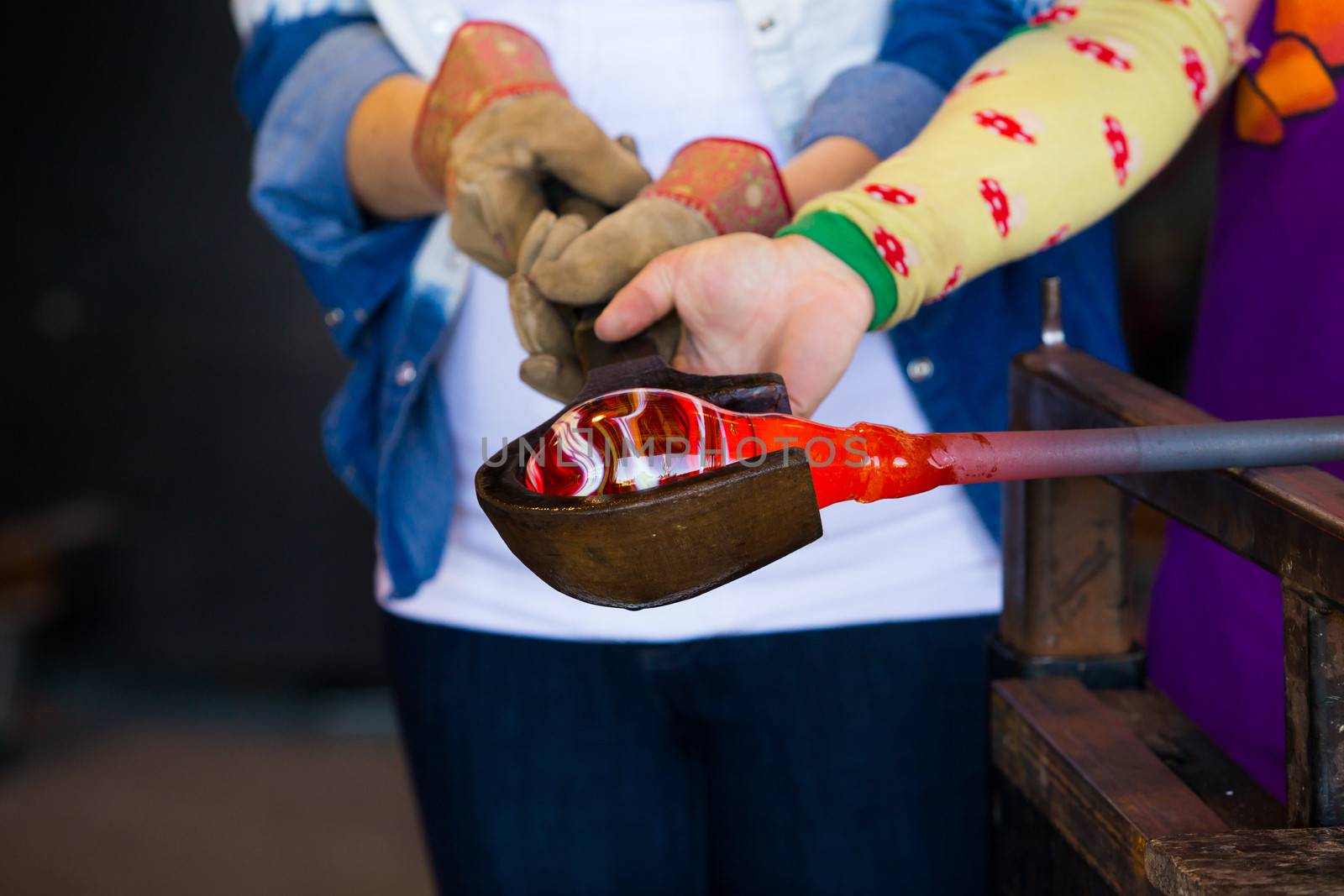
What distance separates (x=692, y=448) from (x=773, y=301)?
0.11 meters

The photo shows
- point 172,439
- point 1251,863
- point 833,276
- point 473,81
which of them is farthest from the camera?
point 172,439

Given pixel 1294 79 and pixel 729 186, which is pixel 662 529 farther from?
pixel 1294 79

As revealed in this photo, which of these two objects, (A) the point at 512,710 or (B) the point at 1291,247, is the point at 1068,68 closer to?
(B) the point at 1291,247

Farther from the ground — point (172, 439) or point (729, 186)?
point (729, 186)

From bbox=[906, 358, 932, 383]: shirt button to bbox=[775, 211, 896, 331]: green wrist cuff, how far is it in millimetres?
165

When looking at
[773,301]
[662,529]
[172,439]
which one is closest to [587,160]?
[773,301]

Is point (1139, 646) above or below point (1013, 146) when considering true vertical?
below

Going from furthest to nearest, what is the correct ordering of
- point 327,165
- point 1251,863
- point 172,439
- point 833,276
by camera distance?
1. point 172,439
2. point 327,165
3. point 833,276
4. point 1251,863

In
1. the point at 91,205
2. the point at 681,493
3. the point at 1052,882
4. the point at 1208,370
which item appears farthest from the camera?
the point at 91,205

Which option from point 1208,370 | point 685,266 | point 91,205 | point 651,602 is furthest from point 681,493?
point 91,205

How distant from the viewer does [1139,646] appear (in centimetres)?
62

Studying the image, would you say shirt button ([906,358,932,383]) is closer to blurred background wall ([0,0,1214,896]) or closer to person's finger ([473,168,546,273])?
person's finger ([473,168,546,273])

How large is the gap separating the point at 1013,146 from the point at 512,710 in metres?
0.43

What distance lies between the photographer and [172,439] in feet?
7.30
